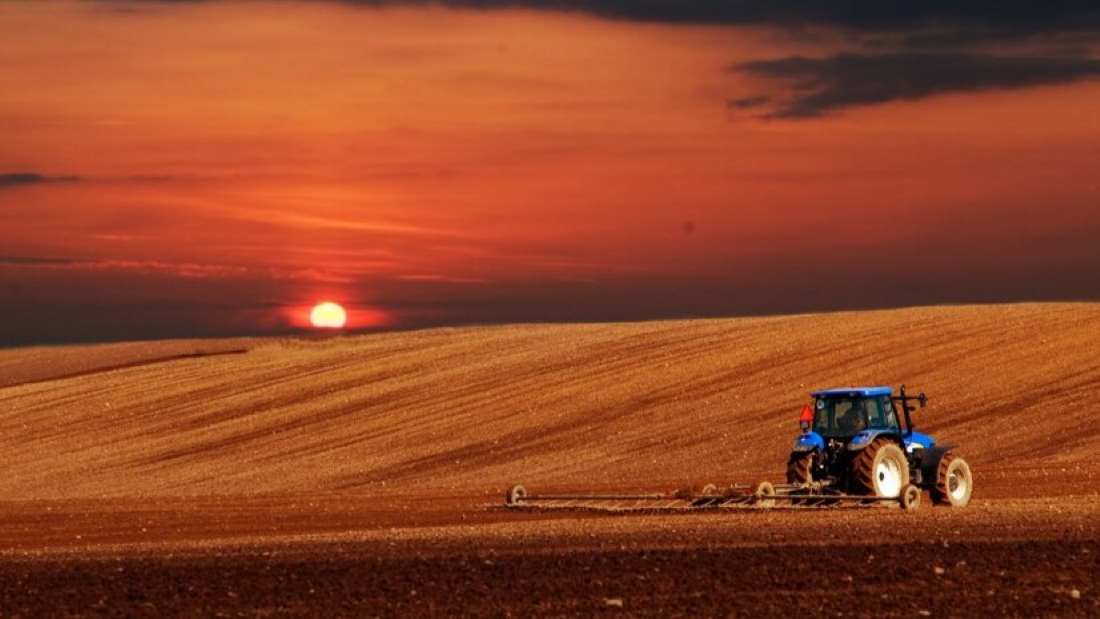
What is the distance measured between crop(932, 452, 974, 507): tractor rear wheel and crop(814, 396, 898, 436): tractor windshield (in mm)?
1141

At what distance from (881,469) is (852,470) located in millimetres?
504

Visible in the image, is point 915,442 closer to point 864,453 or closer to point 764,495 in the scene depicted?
point 864,453

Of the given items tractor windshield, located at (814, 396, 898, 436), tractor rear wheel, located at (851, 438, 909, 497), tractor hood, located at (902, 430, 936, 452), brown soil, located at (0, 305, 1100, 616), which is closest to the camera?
brown soil, located at (0, 305, 1100, 616)

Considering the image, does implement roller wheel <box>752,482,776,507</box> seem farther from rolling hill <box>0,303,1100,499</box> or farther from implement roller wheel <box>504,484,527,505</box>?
rolling hill <box>0,303,1100,499</box>

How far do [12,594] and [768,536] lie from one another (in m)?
11.0

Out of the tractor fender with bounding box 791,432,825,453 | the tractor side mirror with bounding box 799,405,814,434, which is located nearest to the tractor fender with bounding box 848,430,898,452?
the tractor fender with bounding box 791,432,825,453

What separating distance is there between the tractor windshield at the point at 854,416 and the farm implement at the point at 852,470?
0.06 ft

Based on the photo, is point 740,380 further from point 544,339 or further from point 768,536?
point 768,536

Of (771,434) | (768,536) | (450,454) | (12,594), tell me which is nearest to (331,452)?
(450,454)

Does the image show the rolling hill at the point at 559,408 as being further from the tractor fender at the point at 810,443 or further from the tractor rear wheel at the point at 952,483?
the tractor fender at the point at 810,443

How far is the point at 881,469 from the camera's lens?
107 feet

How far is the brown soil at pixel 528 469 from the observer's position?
20.8 meters

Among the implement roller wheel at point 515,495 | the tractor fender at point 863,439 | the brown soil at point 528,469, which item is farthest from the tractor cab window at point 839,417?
the implement roller wheel at point 515,495

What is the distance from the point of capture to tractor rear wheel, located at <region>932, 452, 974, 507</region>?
33.2 metres
